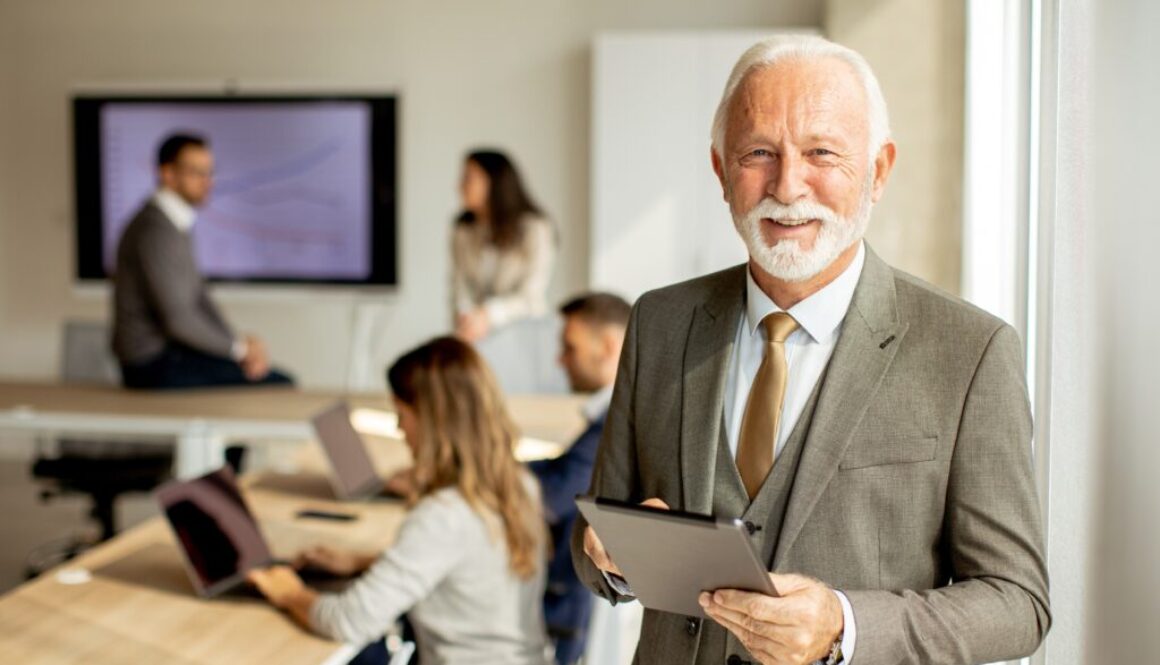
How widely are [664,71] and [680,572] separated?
5.82m

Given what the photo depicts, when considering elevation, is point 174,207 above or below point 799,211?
above

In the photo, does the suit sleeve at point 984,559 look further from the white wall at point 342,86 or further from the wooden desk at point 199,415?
the white wall at point 342,86

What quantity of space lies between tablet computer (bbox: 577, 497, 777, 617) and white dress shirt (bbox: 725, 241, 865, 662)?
Answer: 0.19m

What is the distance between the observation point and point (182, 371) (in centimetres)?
509

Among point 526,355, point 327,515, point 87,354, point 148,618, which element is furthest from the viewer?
point 87,354

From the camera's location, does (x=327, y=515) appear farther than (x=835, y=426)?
Yes

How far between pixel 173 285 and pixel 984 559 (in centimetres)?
416

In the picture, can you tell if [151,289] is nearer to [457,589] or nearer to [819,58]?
[457,589]

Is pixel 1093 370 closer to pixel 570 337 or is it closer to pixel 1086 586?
pixel 1086 586

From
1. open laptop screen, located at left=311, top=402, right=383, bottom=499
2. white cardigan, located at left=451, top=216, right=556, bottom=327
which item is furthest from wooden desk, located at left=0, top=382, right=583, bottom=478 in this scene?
open laptop screen, located at left=311, top=402, right=383, bottom=499

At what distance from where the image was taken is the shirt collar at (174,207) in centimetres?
502

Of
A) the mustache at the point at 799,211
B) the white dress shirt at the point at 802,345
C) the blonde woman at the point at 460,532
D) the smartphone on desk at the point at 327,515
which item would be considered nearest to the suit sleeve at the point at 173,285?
the smartphone on desk at the point at 327,515

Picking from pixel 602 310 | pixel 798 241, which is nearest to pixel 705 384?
pixel 798 241

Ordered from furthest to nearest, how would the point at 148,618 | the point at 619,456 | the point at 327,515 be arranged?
the point at 327,515 → the point at 148,618 → the point at 619,456
